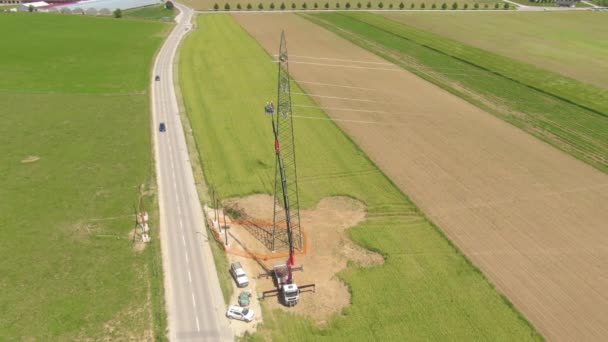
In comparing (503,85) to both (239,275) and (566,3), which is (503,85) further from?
(566,3)

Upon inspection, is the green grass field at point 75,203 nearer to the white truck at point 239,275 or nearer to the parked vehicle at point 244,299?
the parked vehicle at point 244,299

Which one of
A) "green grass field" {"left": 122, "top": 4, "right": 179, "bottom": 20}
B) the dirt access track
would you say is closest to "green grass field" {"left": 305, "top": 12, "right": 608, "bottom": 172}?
the dirt access track

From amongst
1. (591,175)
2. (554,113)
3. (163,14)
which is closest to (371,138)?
(591,175)

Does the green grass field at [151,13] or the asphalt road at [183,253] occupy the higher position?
the green grass field at [151,13]

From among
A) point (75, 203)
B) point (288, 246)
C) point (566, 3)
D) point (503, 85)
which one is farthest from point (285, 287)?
point (566, 3)

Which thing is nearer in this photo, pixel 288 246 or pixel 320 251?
pixel 320 251

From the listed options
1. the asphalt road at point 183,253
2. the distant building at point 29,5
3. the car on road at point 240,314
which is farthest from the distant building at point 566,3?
the car on road at point 240,314
